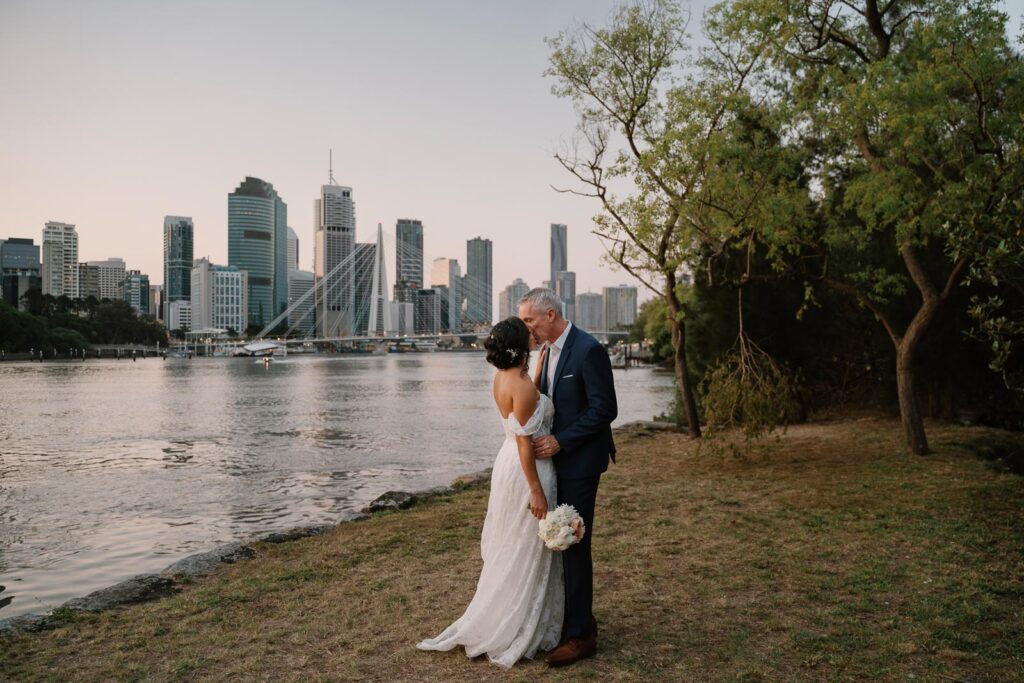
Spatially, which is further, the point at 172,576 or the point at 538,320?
the point at 172,576

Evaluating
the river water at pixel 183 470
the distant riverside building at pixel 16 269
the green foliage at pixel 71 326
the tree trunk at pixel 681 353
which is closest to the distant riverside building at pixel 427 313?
the green foliage at pixel 71 326

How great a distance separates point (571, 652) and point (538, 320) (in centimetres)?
199

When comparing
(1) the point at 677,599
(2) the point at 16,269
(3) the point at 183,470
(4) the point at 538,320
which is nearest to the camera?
(4) the point at 538,320

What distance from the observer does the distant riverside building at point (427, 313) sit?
150125 millimetres

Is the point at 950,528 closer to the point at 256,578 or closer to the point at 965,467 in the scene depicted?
the point at 965,467

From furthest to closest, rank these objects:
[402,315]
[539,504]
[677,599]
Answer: [402,315]
[677,599]
[539,504]

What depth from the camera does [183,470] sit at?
55.9 ft

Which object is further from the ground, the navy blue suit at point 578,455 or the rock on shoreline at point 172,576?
the navy blue suit at point 578,455

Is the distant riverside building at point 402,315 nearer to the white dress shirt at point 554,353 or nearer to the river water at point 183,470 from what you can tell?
the river water at point 183,470

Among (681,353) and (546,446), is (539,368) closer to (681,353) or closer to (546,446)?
(546,446)

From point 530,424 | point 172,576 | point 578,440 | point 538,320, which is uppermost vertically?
point 538,320


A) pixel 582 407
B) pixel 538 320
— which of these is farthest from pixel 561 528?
pixel 538 320

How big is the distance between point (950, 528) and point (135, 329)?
6230 inches

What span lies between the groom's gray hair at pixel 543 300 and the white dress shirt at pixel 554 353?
0.14m
